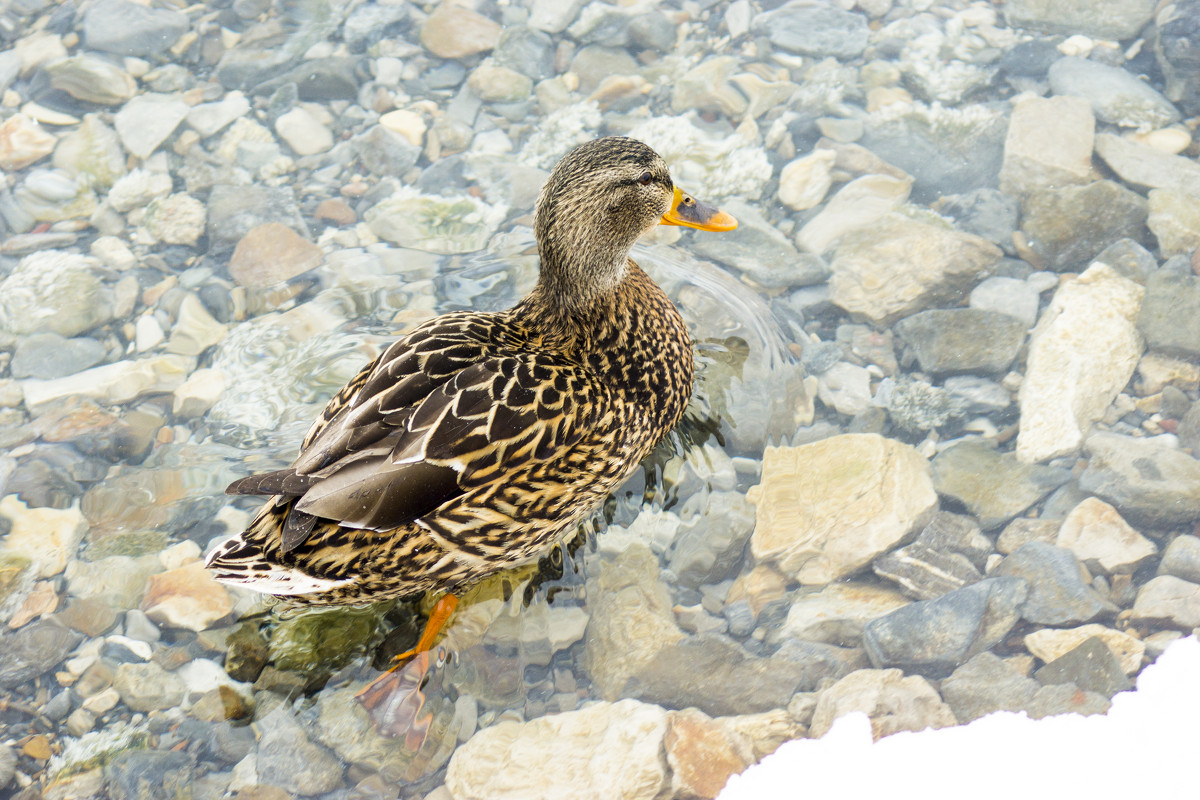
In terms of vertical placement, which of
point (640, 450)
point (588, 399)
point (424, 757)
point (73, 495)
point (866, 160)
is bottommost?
point (424, 757)

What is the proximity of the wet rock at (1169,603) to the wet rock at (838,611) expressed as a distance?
84cm

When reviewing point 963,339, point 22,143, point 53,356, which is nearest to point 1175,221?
point 963,339

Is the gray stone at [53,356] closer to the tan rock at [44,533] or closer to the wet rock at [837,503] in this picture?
the tan rock at [44,533]

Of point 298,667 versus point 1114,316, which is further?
point 1114,316

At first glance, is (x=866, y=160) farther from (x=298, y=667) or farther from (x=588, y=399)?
(x=298, y=667)

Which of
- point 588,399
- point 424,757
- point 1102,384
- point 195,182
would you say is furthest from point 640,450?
point 195,182

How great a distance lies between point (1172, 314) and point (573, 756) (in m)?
Result: 3.25

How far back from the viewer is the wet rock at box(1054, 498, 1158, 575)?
3.42m

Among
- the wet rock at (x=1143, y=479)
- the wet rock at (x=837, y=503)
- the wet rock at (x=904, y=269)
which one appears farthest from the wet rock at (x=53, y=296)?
the wet rock at (x=1143, y=479)

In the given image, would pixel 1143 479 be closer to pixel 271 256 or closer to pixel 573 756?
pixel 573 756

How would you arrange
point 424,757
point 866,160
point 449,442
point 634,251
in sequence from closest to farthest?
point 449,442 → point 424,757 → point 634,251 → point 866,160

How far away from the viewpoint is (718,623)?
3.38 meters

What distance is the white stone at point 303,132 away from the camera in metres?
5.27

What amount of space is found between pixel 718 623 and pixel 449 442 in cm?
127
